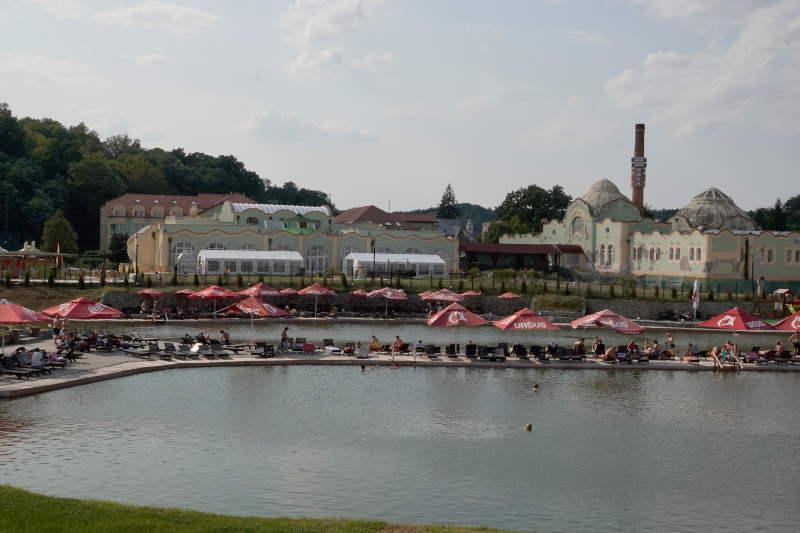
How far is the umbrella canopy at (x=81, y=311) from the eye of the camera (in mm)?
34969

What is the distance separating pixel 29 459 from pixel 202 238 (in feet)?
186

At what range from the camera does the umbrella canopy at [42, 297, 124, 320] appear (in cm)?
3497

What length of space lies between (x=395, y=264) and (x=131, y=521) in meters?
63.2

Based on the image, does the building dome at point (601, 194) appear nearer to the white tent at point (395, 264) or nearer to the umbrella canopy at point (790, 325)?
the white tent at point (395, 264)

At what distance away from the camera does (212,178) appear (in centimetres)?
14575

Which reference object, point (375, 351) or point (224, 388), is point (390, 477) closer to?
point (224, 388)

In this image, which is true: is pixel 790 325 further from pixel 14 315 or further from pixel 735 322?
pixel 14 315

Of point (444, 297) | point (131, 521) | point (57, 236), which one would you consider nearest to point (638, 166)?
point (444, 297)

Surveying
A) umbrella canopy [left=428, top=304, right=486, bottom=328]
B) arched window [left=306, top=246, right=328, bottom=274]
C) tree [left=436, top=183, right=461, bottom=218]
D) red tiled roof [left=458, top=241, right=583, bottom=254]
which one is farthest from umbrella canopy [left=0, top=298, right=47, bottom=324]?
tree [left=436, top=183, right=461, bottom=218]

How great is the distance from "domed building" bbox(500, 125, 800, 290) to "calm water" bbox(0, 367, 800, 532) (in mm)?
49201

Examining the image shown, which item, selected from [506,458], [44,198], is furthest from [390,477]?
[44,198]

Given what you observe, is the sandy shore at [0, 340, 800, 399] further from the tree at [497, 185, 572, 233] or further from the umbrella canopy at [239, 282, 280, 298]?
the tree at [497, 185, 572, 233]

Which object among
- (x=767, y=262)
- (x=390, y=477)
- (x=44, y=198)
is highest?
(x=44, y=198)

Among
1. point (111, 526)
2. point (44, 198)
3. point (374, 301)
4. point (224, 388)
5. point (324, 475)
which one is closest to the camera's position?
point (111, 526)
